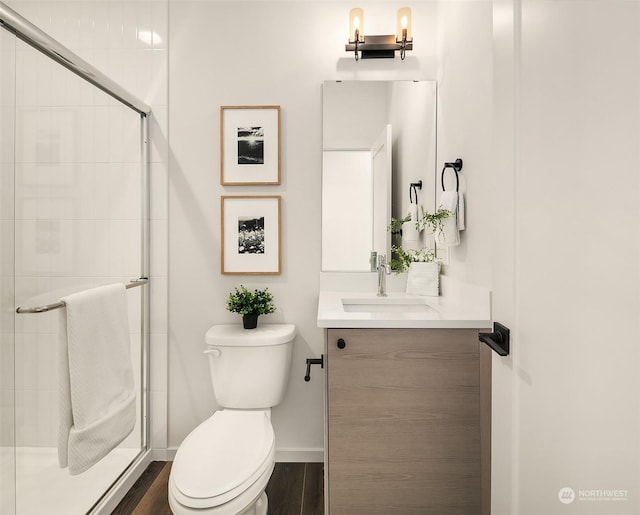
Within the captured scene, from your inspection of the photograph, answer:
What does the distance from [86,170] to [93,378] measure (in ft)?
2.48

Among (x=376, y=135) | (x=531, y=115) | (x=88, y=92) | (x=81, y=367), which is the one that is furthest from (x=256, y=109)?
(x=531, y=115)

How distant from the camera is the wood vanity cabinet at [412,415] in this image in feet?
4.62

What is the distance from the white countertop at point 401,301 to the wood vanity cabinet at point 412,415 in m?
0.04

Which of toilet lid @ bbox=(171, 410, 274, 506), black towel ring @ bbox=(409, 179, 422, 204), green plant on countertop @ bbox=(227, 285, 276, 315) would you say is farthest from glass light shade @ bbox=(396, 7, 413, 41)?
toilet lid @ bbox=(171, 410, 274, 506)

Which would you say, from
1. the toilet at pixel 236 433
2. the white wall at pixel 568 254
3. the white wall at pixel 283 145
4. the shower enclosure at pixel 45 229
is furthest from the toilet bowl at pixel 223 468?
the white wall at pixel 568 254

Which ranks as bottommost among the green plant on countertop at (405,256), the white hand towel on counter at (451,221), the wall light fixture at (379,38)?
the green plant on countertop at (405,256)

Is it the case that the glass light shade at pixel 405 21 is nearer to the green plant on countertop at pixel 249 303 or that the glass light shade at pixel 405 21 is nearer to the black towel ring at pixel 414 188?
the black towel ring at pixel 414 188

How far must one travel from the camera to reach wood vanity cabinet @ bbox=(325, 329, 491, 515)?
4.62 feet

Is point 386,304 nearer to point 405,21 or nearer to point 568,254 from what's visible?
point 568,254

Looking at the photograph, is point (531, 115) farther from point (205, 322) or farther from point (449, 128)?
point (205, 322)

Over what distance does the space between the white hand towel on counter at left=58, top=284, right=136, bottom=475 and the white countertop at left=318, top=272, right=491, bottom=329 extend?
29.7 inches

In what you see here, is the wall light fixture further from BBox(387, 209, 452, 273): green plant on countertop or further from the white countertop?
the white countertop

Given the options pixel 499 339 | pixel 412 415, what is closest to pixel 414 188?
pixel 412 415

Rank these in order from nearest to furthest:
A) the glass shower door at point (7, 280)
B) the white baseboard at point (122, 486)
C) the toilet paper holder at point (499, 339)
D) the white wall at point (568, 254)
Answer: the white wall at point (568, 254), the toilet paper holder at point (499, 339), the glass shower door at point (7, 280), the white baseboard at point (122, 486)
